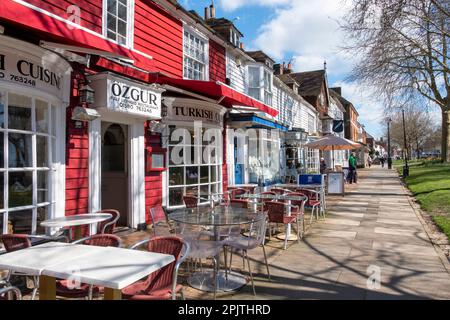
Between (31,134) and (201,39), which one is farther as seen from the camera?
(201,39)

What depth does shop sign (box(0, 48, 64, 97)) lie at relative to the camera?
466cm

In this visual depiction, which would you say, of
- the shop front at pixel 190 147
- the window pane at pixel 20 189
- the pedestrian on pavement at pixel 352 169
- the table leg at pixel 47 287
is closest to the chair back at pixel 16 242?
the table leg at pixel 47 287

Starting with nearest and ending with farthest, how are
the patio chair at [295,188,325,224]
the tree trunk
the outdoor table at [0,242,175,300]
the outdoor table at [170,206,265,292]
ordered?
1. the outdoor table at [0,242,175,300]
2. the outdoor table at [170,206,265,292]
3. the patio chair at [295,188,325,224]
4. the tree trunk

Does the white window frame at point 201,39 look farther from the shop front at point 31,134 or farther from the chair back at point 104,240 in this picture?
the chair back at point 104,240

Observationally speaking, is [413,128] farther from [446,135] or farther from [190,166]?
[190,166]

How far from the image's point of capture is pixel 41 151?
548 centimetres

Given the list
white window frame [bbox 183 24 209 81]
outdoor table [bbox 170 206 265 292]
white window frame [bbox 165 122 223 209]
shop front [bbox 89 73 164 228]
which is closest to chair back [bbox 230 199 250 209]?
outdoor table [bbox 170 206 265 292]

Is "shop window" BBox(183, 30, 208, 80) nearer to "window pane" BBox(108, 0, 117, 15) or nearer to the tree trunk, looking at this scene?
"window pane" BBox(108, 0, 117, 15)

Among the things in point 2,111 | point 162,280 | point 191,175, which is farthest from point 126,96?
point 162,280

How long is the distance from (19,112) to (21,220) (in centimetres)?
156

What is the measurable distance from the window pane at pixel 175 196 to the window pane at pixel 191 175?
370mm

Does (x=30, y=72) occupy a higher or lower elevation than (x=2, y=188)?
higher

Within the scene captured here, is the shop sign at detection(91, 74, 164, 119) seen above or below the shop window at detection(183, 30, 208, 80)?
below

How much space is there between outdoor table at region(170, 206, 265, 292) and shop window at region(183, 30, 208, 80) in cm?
568
